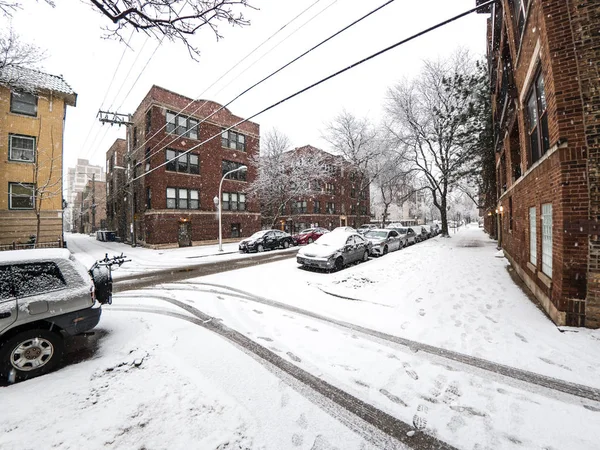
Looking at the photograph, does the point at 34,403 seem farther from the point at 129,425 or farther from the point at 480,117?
the point at 480,117

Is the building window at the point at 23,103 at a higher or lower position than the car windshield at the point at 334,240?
higher

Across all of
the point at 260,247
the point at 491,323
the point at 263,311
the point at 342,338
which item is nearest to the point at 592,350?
the point at 491,323

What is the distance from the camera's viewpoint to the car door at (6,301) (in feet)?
10.3

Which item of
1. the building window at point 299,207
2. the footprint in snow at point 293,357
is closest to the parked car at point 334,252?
the footprint in snow at point 293,357

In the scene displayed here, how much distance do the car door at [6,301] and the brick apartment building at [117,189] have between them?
1131 inches

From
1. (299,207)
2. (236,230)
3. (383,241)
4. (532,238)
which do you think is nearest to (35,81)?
(236,230)

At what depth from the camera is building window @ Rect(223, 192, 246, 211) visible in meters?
26.4

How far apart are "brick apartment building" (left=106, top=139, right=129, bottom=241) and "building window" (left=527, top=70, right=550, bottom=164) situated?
108 ft

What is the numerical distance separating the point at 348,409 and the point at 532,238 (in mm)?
7723

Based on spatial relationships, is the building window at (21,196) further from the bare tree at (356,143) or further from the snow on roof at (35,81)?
the bare tree at (356,143)

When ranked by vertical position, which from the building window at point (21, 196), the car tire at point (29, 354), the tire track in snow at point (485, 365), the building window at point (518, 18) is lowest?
the tire track in snow at point (485, 365)

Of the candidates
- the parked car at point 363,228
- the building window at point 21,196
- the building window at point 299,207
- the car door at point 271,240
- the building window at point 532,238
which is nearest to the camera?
the building window at point 532,238

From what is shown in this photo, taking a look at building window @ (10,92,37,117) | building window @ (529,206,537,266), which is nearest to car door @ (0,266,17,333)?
building window @ (529,206,537,266)

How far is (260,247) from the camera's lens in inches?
709
